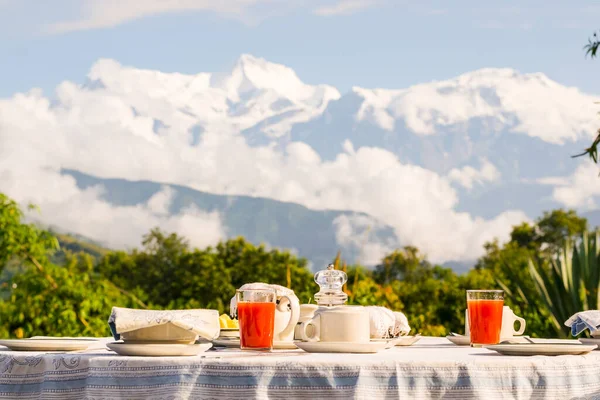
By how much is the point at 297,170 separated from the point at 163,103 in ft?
58.2

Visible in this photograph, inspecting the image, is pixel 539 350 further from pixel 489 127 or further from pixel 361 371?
pixel 489 127

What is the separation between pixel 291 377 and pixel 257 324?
345 millimetres

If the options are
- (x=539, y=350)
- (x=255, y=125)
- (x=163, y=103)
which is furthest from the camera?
(x=255, y=125)

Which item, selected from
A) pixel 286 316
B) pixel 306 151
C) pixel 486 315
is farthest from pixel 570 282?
pixel 306 151

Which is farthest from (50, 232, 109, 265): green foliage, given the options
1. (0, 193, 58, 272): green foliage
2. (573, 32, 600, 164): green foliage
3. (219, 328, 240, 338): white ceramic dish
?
(219, 328, 240, 338): white ceramic dish

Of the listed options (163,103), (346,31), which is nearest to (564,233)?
(346,31)

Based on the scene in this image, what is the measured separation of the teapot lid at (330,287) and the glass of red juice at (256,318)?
0.22 meters

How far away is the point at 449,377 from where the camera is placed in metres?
1.69

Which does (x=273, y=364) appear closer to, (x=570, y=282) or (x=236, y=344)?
(x=236, y=344)

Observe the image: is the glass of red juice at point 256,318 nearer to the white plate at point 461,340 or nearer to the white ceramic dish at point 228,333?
the white ceramic dish at point 228,333

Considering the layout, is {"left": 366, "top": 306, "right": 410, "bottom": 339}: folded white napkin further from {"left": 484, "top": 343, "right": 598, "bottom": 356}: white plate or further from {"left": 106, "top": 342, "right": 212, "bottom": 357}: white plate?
{"left": 106, "top": 342, "right": 212, "bottom": 357}: white plate

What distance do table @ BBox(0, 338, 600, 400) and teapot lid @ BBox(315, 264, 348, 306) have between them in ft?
1.31

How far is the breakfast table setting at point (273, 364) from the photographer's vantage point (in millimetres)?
1659

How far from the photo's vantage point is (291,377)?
Result: 165 cm
